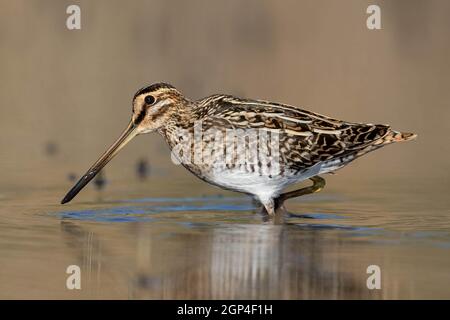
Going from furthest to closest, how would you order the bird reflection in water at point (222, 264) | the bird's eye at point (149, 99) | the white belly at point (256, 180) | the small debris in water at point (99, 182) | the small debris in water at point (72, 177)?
the small debris in water at point (72, 177) < the small debris in water at point (99, 182) < the bird's eye at point (149, 99) < the white belly at point (256, 180) < the bird reflection in water at point (222, 264)

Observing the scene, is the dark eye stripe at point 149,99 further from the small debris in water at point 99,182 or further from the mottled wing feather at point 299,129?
the small debris in water at point 99,182

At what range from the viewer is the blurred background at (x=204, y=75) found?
42.8ft

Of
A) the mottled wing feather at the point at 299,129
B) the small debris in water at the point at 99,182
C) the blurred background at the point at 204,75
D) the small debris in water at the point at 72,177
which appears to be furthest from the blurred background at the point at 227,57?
the mottled wing feather at the point at 299,129

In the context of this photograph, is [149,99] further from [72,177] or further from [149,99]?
[72,177]

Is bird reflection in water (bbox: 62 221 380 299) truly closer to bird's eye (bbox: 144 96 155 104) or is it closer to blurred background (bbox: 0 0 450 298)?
bird's eye (bbox: 144 96 155 104)

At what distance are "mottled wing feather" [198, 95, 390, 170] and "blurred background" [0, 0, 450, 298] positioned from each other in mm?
1178

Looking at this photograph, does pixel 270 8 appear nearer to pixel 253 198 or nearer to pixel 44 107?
pixel 44 107

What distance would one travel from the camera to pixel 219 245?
8695 millimetres

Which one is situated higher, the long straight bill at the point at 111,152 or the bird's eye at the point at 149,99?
the bird's eye at the point at 149,99

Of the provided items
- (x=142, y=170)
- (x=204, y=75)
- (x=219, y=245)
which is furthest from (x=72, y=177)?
(x=204, y=75)

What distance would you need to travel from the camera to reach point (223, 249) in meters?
8.52

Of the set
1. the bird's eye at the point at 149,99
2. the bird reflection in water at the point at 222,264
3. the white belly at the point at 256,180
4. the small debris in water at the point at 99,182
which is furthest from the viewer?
the small debris in water at the point at 99,182

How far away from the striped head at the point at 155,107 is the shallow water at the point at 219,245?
0.75 metres

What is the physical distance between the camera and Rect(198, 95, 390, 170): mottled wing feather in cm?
1011
